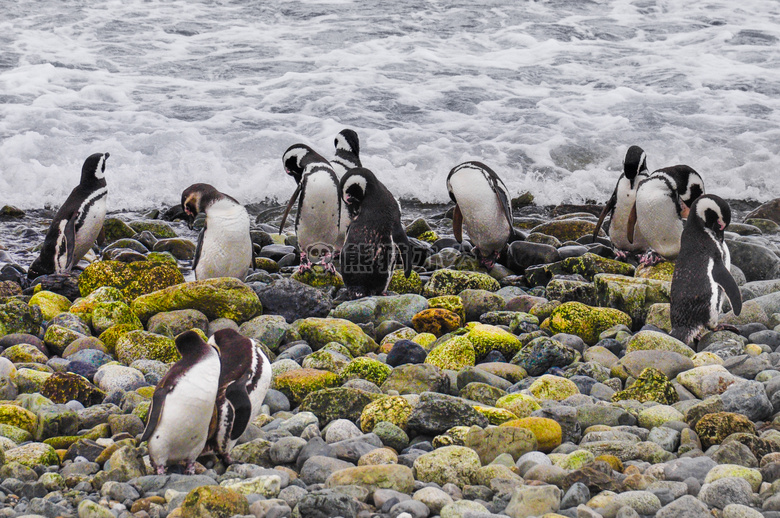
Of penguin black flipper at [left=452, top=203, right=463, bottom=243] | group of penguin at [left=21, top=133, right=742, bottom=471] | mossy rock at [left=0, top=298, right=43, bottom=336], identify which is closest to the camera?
group of penguin at [left=21, top=133, right=742, bottom=471]

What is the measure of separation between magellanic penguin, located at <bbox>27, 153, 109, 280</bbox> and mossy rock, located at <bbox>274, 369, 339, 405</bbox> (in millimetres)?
3026

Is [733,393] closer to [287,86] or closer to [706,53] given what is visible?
[287,86]

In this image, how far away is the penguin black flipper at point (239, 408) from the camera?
2.73 meters

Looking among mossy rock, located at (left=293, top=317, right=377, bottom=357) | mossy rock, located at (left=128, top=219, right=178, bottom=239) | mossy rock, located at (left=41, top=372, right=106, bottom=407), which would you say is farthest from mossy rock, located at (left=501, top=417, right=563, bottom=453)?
mossy rock, located at (left=128, top=219, right=178, bottom=239)

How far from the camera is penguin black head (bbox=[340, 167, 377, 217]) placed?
5.36 metres

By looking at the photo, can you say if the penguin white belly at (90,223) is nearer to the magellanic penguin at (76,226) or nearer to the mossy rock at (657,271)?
the magellanic penguin at (76,226)

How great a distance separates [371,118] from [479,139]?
1.72 metres

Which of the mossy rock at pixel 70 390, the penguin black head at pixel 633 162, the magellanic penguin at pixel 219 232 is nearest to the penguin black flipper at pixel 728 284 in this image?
the penguin black head at pixel 633 162

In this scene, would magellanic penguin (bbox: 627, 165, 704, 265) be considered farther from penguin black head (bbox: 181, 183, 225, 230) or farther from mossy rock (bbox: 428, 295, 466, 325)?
penguin black head (bbox: 181, 183, 225, 230)

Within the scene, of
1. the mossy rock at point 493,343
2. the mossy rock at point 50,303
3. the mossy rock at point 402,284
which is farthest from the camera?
the mossy rock at point 402,284

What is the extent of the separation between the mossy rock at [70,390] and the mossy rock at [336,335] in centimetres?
123

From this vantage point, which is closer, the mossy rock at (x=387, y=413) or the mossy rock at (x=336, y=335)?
the mossy rock at (x=387, y=413)

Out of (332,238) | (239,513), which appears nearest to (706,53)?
(332,238)

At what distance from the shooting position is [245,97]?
12.3 meters
